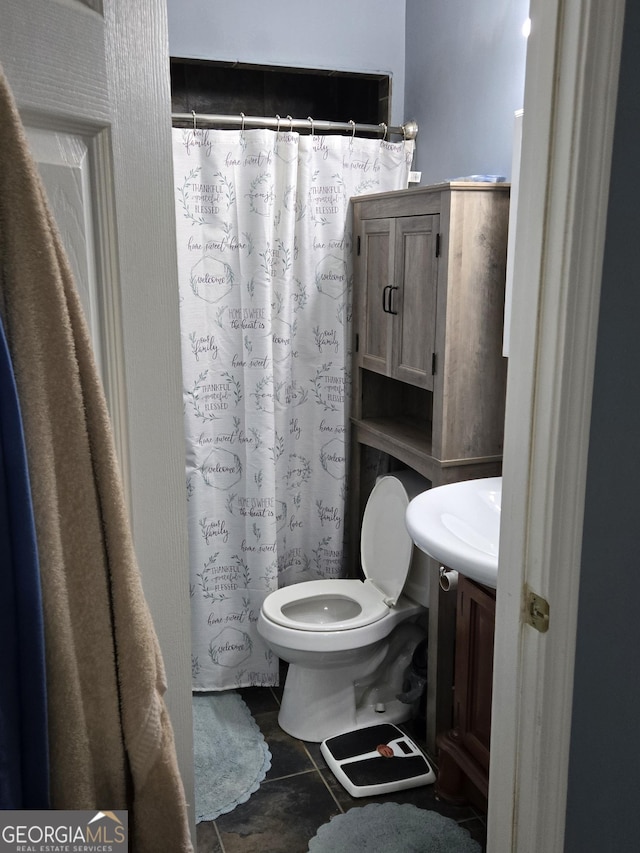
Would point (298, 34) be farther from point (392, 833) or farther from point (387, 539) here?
point (392, 833)

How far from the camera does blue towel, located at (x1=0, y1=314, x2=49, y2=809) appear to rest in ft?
2.10

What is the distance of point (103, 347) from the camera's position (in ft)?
2.79

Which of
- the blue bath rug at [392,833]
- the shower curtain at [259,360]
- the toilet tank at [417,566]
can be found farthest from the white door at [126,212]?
the shower curtain at [259,360]

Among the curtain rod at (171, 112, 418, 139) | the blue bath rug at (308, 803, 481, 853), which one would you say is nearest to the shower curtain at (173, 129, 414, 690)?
the curtain rod at (171, 112, 418, 139)

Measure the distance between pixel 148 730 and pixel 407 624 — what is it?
6.41ft

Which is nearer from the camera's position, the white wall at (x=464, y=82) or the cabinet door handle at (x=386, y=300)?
the white wall at (x=464, y=82)

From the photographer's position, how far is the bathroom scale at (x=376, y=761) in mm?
2182

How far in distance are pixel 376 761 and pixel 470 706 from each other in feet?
1.37

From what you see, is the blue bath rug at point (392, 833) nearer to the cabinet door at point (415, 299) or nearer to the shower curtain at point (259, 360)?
the shower curtain at point (259, 360)

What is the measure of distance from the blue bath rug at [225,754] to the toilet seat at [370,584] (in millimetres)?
370

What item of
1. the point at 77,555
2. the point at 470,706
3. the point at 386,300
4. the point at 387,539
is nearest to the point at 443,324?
the point at 386,300

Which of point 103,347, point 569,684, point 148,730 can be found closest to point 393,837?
point 569,684

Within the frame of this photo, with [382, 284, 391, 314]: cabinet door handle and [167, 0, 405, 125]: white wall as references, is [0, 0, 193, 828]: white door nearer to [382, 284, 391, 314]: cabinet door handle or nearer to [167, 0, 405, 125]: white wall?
[382, 284, 391, 314]: cabinet door handle

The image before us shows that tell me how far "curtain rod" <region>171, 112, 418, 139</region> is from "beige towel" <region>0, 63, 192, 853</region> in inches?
74.0
